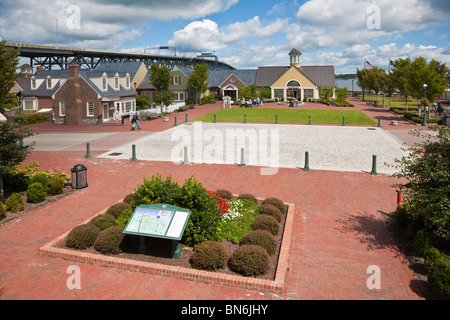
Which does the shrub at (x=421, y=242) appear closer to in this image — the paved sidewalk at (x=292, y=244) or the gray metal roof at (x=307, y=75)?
the paved sidewalk at (x=292, y=244)

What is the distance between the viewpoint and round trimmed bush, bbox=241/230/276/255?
29.9 feet

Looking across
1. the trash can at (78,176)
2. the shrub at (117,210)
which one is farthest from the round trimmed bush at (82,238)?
the trash can at (78,176)

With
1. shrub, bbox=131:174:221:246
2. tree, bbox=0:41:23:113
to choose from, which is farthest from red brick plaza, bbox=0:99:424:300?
tree, bbox=0:41:23:113

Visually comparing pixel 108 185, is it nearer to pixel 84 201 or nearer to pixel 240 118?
pixel 84 201

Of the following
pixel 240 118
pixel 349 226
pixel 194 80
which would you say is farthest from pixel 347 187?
pixel 194 80

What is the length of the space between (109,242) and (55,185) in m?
6.38

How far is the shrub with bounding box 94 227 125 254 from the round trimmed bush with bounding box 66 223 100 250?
11.1 inches

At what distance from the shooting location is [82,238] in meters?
9.22

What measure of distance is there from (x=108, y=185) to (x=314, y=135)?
18.9m

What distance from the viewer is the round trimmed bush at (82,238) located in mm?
9172

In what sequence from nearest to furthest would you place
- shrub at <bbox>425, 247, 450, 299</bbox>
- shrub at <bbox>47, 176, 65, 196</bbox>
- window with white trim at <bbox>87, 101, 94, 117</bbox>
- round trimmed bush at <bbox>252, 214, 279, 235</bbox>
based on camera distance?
shrub at <bbox>425, 247, 450, 299</bbox> → round trimmed bush at <bbox>252, 214, 279, 235</bbox> → shrub at <bbox>47, 176, 65, 196</bbox> → window with white trim at <bbox>87, 101, 94, 117</bbox>

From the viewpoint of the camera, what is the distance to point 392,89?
64.9 meters

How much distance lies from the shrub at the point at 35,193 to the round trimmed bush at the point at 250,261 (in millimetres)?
8365

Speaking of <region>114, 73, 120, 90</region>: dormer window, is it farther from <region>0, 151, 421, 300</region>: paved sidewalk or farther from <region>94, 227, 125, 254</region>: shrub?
<region>94, 227, 125, 254</region>: shrub
